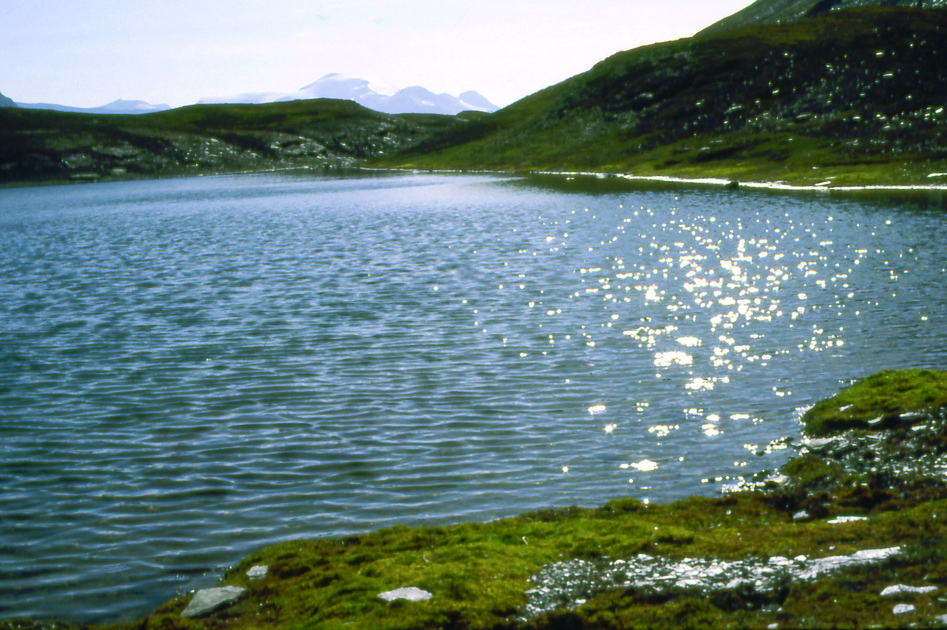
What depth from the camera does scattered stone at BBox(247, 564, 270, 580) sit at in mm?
11391

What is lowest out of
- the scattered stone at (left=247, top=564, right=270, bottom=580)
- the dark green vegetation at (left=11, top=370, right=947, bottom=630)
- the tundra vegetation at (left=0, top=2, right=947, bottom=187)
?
the scattered stone at (left=247, top=564, right=270, bottom=580)

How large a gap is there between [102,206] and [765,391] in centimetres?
12360

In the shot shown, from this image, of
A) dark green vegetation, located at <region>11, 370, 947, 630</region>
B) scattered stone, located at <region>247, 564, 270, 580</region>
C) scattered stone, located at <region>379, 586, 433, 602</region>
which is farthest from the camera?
scattered stone, located at <region>247, 564, 270, 580</region>

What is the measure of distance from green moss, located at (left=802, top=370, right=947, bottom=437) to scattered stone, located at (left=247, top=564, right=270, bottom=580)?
38.2 ft

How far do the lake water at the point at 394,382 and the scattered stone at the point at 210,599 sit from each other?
125cm

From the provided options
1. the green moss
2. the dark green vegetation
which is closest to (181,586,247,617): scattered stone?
the dark green vegetation

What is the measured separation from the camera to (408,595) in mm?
9625

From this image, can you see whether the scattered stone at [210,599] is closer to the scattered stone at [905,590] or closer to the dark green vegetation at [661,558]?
the dark green vegetation at [661,558]

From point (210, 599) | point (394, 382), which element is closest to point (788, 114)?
point (394, 382)

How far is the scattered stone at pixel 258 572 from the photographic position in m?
11.4

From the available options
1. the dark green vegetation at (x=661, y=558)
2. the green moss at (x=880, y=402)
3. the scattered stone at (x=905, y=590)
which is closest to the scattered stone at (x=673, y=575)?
the dark green vegetation at (x=661, y=558)

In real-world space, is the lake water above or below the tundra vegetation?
below

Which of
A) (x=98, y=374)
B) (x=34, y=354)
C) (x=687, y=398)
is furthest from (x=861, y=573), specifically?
(x=34, y=354)

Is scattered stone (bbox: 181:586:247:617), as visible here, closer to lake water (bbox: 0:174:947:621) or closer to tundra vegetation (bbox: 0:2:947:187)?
lake water (bbox: 0:174:947:621)
